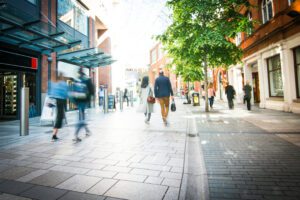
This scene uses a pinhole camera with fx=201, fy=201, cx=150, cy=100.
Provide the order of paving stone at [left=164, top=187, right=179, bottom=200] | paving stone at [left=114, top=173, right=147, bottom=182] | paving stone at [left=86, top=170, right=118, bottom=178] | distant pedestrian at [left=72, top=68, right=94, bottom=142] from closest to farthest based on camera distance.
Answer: paving stone at [left=164, top=187, right=179, bottom=200], paving stone at [left=114, top=173, right=147, bottom=182], paving stone at [left=86, top=170, right=118, bottom=178], distant pedestrian at [left=72, top=68, right=94, bottom=142]

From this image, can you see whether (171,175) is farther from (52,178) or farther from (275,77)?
(275,77)

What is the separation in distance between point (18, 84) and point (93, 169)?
32.6 ft

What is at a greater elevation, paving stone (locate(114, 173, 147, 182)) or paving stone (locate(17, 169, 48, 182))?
paving stone (locate(17, 169, 48, 182))

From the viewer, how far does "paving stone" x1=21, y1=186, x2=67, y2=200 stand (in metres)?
2.39

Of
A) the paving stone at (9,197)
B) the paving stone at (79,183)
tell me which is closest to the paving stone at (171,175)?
the paving stone at (79,183)

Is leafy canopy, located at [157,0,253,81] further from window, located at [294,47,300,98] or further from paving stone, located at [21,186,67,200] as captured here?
paving stone, located at [21,186,67,200]

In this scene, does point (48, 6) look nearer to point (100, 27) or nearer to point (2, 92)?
point (2, 92)

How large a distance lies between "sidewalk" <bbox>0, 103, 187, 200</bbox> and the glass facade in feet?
39.5

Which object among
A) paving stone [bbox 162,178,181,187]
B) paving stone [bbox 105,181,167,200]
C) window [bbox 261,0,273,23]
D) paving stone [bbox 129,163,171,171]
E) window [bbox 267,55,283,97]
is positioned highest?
window [bbox 261,0,273,23]

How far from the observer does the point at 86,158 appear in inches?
152

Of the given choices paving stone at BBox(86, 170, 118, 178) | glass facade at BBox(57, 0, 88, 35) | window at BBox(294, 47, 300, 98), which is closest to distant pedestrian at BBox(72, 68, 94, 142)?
paving stone at BBox(86, 170, 118, 178)

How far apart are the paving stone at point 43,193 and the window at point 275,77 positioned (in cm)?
1388

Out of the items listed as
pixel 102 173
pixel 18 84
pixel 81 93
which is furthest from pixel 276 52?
pixel 18 84

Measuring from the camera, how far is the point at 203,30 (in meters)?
10.9
